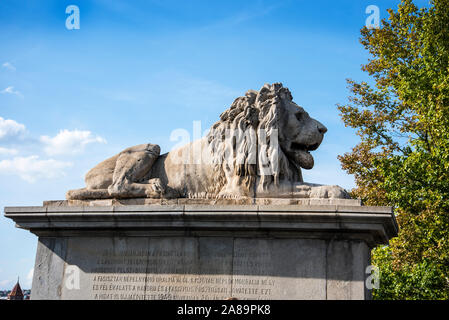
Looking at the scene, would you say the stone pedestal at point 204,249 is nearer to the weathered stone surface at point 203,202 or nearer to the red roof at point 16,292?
the weathered stone surface at point 203,202

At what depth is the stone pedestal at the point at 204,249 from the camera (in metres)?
9.05

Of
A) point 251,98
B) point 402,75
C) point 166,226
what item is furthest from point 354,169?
point 166,226

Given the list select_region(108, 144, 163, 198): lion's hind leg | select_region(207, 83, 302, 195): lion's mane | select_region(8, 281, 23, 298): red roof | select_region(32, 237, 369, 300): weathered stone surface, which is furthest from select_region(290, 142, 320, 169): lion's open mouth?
select_region(8, 281, 23, 298): red roof

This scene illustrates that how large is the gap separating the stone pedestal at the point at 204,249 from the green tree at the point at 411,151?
25.2ft

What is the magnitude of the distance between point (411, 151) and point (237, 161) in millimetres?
11215

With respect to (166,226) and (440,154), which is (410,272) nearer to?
Result: (440,154)

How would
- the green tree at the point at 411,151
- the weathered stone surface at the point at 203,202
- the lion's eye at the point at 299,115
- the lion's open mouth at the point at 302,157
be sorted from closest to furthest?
the weathered stone surface at the point at 203,202 → the lion's open mouth at the point at 302,157 → the lion's eye at the point at 299,115 → the green tree at the point at 411,151

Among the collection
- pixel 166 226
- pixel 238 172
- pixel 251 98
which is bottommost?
pixel 166 226

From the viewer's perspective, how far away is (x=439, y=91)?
1786 cm

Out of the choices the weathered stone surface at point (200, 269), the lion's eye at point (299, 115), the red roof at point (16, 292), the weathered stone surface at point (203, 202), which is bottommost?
the weathered stone surface at point (200, 269)

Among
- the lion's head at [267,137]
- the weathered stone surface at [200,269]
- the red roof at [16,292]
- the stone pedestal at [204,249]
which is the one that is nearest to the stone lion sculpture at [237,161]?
the lion's head at [267,137]

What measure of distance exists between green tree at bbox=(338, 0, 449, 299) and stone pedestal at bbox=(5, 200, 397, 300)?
768 centimetres

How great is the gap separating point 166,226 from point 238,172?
5.32 feet

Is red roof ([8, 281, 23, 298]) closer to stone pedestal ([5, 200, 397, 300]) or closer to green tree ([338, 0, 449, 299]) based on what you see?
green tree ([338, 0, 449, 299])
